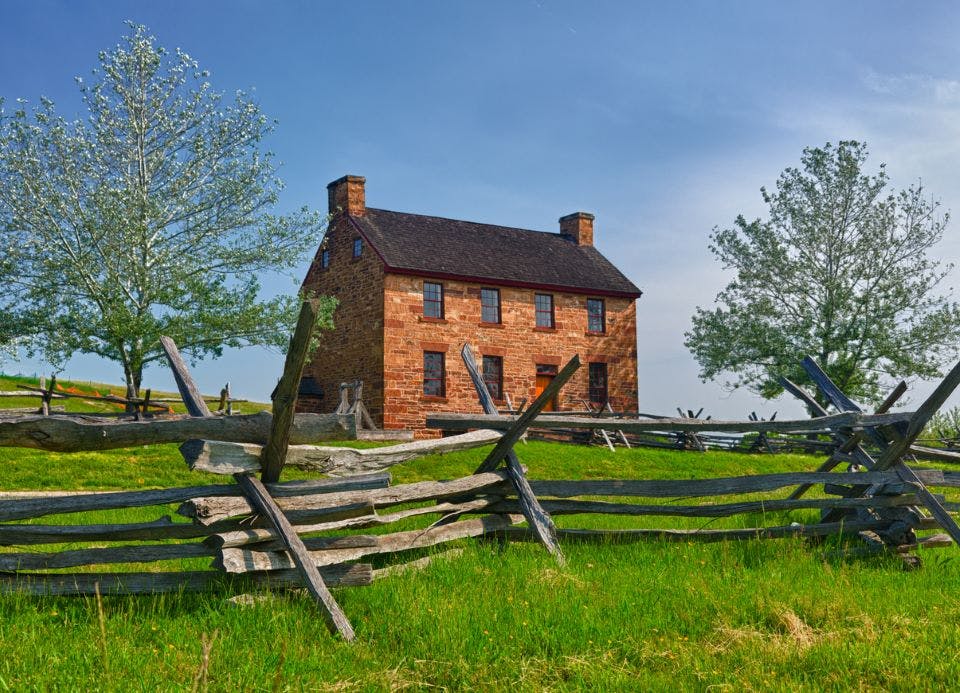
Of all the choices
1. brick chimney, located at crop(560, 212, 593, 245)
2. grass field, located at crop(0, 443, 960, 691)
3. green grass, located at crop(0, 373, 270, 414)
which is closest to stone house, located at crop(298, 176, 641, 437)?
brick chimney, located at crop(560, 212, 593, 245)

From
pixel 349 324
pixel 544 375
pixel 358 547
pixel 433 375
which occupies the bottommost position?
pixel 358 547

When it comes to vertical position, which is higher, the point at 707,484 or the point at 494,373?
the point at 494,373

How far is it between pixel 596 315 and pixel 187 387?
936 inches

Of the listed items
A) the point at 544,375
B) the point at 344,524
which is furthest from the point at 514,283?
the point at 344,524

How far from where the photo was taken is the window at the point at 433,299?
25984 mm

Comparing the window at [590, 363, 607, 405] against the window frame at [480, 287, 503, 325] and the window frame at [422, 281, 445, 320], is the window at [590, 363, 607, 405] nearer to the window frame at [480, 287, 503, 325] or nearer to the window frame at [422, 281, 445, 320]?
the window frame at [480, 287, 503, 325]

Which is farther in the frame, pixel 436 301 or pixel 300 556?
pixel 436 301

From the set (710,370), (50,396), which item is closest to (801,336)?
(710,370)

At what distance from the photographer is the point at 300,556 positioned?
5.79m

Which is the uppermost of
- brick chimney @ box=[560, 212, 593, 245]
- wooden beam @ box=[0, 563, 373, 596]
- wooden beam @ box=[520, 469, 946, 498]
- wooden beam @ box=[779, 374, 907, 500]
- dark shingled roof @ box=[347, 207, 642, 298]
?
brick chimney @ box=[560, 212, 593, 245]

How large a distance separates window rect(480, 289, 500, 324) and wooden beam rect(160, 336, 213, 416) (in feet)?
67.1

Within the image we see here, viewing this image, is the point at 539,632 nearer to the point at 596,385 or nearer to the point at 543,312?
the point at 543,312

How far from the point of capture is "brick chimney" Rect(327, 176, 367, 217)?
2762 cm

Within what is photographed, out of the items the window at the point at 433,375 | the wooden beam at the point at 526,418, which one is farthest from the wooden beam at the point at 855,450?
the window at the point at 433,375
